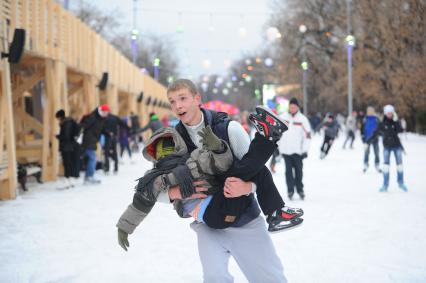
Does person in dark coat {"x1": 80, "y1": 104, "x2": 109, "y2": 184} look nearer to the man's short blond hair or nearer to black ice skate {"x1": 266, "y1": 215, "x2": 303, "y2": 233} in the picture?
the man's short blond hair

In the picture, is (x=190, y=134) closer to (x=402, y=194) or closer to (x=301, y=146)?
(x=301, y=146)

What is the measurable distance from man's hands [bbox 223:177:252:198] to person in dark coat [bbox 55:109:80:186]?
9.38 meters

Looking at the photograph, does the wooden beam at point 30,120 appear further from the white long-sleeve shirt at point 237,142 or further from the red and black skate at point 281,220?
the red and black skate at point 281,220

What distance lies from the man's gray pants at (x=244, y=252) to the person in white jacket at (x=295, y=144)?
635cm

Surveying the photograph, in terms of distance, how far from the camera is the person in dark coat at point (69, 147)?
1163 centimetres

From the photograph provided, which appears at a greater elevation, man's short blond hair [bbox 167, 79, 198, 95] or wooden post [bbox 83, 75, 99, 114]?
wooden post [bbox 83, 75, 99, 114]

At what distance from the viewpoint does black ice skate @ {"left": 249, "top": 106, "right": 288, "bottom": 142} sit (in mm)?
2664

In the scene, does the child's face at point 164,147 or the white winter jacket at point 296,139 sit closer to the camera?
the child's face at point 164,147

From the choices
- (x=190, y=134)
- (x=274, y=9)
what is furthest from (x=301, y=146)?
(x=274, y=9)

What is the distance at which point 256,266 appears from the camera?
2.90m

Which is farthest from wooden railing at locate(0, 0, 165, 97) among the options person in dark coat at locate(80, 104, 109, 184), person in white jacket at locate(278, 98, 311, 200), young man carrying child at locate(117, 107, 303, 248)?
young man carrying child at locate(117, 107, 303, 248)

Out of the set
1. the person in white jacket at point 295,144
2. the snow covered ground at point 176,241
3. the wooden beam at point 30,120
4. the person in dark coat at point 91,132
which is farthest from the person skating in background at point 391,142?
the wooden beam at point 30,120

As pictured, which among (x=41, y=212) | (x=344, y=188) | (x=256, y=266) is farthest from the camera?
(x=344, y=188)

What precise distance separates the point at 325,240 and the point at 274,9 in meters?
38.9
